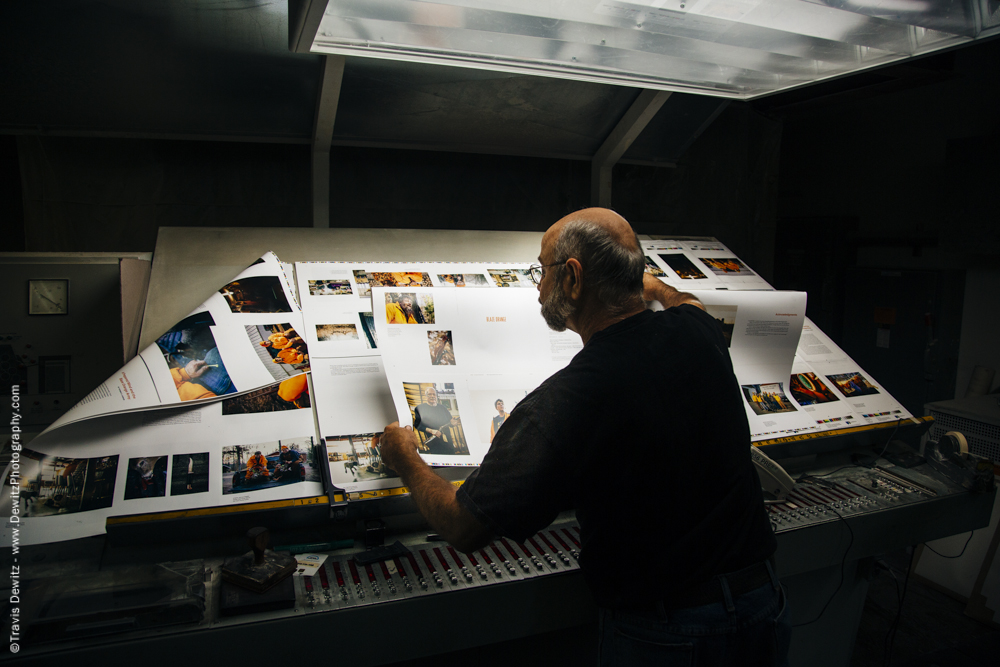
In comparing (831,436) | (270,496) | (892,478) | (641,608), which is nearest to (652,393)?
(641,608)

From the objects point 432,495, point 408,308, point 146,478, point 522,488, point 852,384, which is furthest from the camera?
point 852,384

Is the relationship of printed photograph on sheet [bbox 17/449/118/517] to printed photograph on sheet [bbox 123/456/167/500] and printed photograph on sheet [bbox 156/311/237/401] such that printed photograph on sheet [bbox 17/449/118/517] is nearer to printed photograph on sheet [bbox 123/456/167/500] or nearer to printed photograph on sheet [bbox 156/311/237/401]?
printed photograph on sheet [bbox 123/456/167/500]

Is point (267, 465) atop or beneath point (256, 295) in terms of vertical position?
beneath

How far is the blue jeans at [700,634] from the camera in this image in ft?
3.40

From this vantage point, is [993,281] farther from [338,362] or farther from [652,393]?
[338,362]

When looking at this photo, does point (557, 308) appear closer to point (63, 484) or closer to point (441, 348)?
point (441, 348)

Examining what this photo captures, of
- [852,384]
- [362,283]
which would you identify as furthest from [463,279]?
[852,384]

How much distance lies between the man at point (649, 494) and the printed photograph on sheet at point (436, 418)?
20cm

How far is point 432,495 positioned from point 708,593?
0.55 metres

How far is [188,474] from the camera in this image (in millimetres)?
1221

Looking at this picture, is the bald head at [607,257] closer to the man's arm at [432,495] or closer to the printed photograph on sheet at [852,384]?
the man's arm at [432,495]

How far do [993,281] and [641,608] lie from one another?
400 centimetres

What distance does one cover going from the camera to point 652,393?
39.3 inches

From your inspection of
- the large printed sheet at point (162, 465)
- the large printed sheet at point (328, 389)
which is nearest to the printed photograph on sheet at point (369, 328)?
the large printed sheet at point (328, 389)
